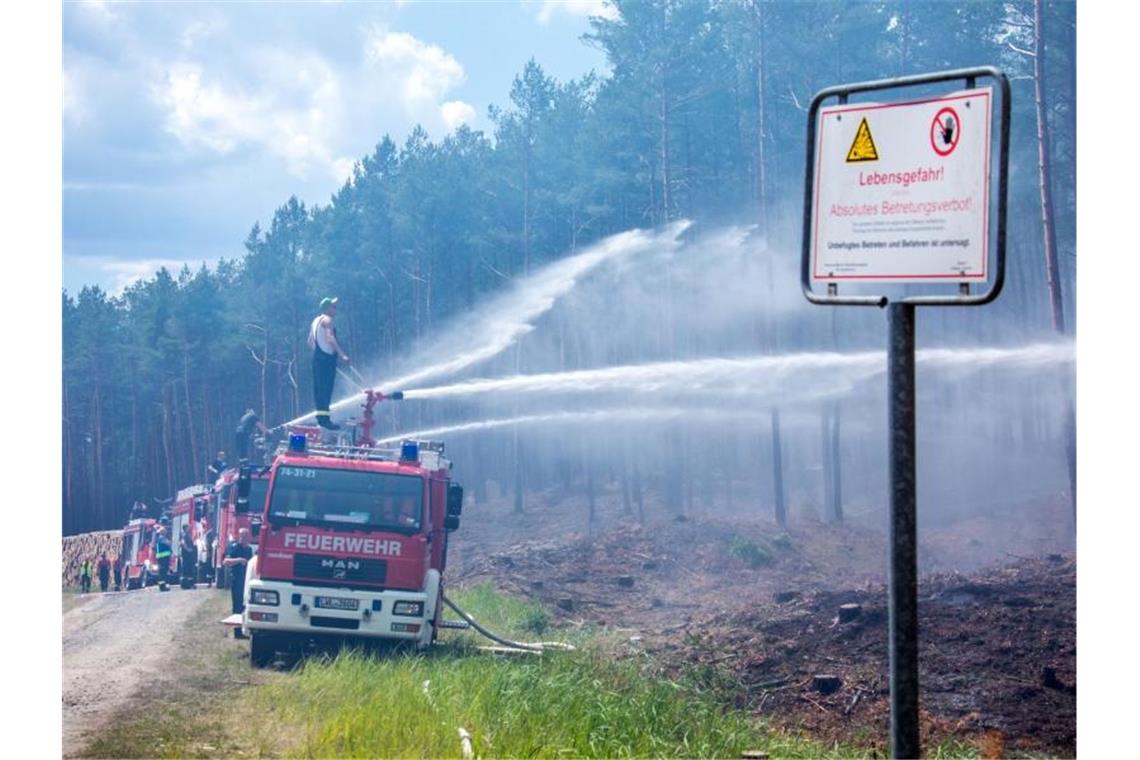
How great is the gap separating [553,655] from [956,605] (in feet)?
→ 16.9

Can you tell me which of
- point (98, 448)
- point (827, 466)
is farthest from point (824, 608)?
point (827, 466)

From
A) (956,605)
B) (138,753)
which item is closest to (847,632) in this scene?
(956,605)

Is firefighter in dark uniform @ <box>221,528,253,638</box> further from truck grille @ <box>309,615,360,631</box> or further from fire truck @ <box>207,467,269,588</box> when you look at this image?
truck grille @ <box>309,615,360,631</box>

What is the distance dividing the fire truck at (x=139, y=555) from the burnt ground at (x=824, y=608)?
238 inches

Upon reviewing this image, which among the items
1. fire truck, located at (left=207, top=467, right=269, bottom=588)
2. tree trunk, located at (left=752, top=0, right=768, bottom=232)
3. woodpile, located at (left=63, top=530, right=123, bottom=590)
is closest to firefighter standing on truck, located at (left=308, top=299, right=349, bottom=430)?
fire truck, located at (left=207, top=467, right=269, bottom=588)

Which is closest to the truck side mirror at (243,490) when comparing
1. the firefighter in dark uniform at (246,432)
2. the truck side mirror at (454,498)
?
the truck side mirror at (454,498)

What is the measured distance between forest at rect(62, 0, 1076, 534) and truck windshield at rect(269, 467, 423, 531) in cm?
507

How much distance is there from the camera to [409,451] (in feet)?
43.3

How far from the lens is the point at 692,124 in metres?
26.7

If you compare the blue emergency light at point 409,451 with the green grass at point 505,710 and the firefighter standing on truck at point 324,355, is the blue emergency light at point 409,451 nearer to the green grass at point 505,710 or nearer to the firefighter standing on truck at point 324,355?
the firefighter standing on truck at point 324,355

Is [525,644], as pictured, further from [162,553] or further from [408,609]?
[162,553]

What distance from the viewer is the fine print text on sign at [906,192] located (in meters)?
3.55

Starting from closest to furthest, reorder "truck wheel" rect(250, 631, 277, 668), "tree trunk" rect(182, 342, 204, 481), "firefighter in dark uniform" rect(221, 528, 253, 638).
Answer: "truck wheel" rect(250, 631, 277, 668)
"firefighter in dark uniform" rect(221, 528, 253, 638)
"tree trunk" rect(182, 342, 204, 481)

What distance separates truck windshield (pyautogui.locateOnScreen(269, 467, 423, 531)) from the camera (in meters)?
12.8
